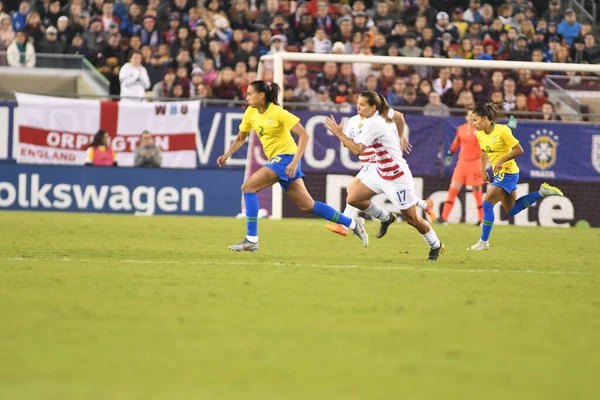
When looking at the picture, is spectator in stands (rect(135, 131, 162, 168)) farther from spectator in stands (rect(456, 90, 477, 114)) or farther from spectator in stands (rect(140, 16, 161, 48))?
spectator in stands (rect(456, 90, 477, 114))

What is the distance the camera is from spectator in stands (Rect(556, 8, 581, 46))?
24984 mm

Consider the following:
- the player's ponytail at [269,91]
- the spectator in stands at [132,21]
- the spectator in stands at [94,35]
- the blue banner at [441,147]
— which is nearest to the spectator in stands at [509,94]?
the blue banner at [441,147]

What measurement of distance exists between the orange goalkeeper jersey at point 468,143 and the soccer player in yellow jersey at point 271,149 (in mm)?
7608

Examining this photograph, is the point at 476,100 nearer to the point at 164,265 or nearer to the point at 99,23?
the point at 99,23

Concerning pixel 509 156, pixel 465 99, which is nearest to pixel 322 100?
pixel 465 99

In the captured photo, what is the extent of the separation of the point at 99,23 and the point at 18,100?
3171 mm

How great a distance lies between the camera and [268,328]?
6898mm

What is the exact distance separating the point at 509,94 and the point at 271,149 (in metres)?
9.60

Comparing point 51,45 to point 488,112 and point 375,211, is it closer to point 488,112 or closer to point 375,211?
point 375,211

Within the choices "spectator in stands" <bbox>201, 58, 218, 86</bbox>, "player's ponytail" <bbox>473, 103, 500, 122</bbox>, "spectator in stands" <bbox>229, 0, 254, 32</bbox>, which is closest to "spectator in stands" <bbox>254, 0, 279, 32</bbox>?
"spectator in stands" <bbox>229, 0, 254, 32</bbox>

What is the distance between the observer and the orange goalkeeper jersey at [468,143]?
19.6m

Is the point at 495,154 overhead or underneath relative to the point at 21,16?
underneath

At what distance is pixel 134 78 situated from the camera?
21609 millimetres

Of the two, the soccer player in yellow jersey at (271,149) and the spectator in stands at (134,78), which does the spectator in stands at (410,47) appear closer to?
the spectator in stands at (134,78)
